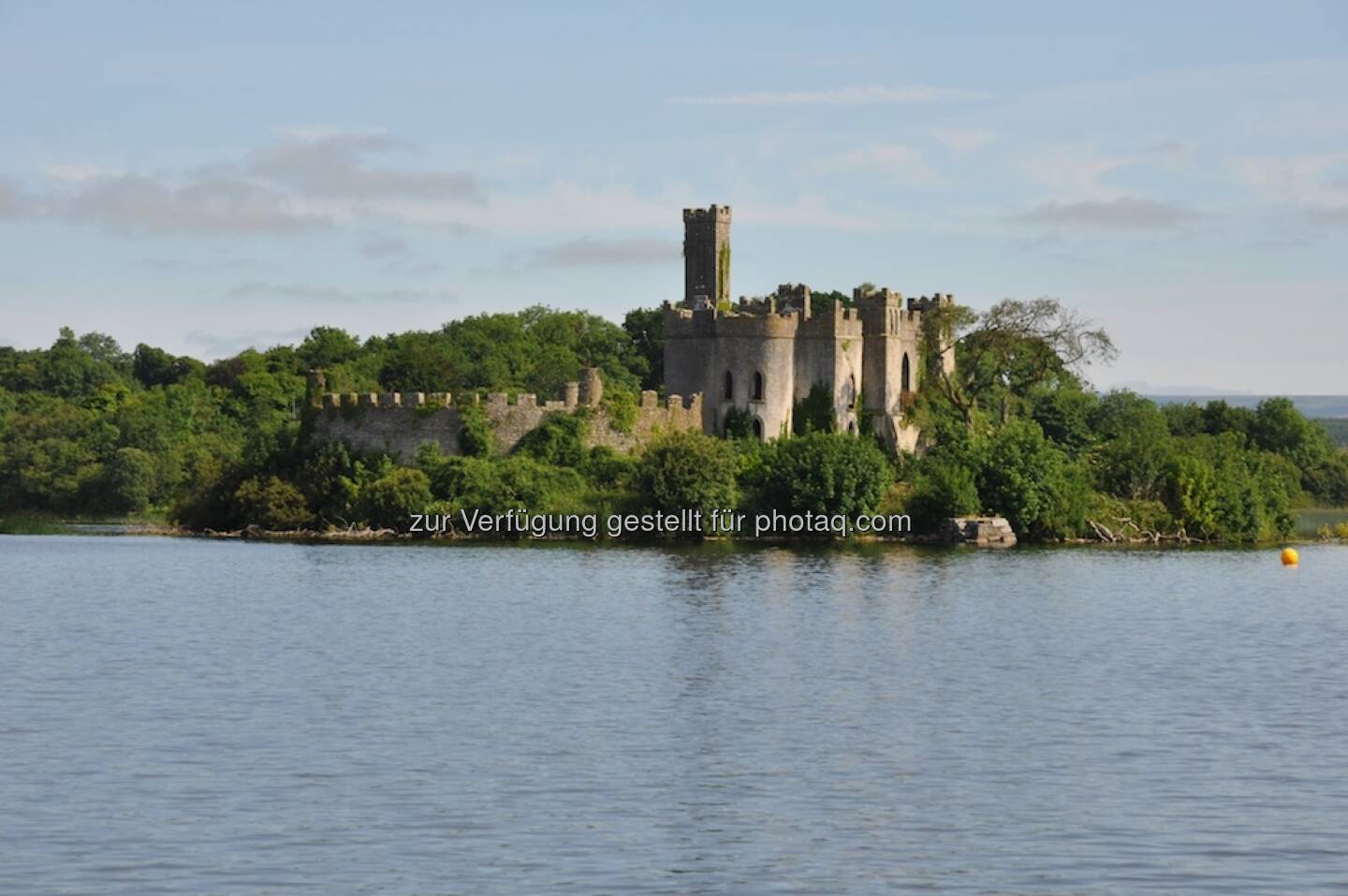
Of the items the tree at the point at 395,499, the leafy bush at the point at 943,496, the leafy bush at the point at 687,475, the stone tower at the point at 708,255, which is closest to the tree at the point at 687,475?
the leafy bush at the point at 687,475

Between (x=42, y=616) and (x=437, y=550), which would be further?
(x=437, y=550)

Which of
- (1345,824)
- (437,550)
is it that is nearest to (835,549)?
(437,550)

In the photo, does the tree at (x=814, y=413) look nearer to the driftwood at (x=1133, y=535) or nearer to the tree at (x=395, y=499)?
the driftwood at (x=1133, y=535)

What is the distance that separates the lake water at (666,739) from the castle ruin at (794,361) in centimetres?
1990

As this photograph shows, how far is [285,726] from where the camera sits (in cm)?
2398

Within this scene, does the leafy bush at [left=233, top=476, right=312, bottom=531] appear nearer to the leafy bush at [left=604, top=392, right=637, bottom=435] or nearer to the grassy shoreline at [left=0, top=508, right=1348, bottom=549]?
the grassy shoreline at [left=0, top=508, right=1348, bottom=549]

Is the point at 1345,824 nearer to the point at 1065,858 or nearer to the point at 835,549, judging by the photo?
the point at 1065,858

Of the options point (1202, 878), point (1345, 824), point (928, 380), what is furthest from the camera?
point (928, 380)

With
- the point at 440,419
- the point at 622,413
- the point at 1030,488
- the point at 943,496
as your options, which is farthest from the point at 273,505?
the point at 1030,488

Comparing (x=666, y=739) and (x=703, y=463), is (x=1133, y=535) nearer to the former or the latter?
(x=703, y=463)

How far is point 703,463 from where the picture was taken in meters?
55.2

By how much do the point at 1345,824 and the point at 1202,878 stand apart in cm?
273

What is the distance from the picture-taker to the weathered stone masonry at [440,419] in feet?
191

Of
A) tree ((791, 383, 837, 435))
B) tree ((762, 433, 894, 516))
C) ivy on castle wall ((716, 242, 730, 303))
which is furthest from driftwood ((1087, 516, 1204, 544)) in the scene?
ivy on castle wall ((716, 242, 730, 303))
